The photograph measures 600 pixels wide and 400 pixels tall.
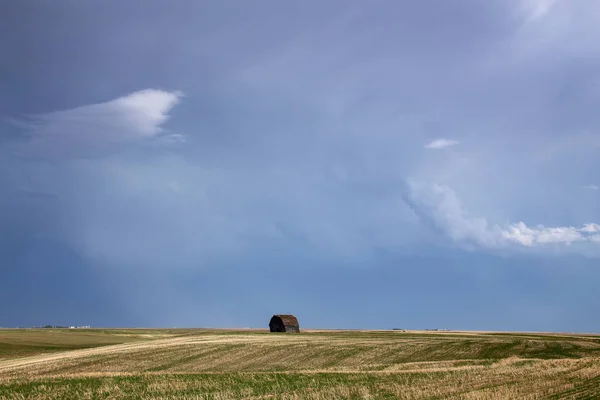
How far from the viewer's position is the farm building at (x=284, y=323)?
11762cm

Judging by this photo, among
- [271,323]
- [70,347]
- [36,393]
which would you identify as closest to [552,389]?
[36,393]

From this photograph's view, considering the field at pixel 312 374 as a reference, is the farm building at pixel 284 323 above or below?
above

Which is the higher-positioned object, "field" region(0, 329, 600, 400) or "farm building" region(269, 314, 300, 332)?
"farm building" region(269, 314, 300, 332)

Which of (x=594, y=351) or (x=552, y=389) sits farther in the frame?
(x=594, y=351)

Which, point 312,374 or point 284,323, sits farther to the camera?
point 284,323

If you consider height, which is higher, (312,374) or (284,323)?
(284,323)

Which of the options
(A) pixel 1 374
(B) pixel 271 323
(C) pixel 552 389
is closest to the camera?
(C) pixel 552 389

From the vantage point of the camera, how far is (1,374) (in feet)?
137

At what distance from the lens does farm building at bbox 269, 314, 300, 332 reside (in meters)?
118

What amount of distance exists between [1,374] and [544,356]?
1850 inches

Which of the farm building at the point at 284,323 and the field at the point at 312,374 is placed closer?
the field at the point at 312,374

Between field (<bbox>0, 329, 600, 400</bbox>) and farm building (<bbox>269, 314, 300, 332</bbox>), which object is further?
farm building (<bbox>269, 314, 300, 332</bbox>)

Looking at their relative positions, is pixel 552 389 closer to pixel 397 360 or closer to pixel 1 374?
pixel 397 360

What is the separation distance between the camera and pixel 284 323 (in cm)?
11788
